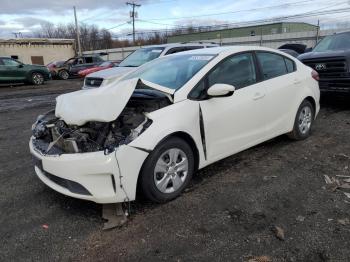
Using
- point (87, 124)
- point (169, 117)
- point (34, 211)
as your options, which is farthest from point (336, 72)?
point (34, 211)

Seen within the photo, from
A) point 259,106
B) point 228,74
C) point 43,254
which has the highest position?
point 228,74

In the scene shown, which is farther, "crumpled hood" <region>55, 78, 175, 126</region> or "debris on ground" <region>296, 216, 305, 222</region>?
"crumpled hood" <region>55, 78, 175, 126</region>

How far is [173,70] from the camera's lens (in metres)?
4.77

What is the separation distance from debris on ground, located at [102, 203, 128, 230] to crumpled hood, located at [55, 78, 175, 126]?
3.10 ft

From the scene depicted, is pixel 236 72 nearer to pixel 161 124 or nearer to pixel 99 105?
pixel 161 124

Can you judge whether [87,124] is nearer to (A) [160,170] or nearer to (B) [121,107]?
(B) [121,107]

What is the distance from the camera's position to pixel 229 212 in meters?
3.70

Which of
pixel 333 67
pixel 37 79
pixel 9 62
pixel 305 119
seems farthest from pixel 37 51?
pixel 305 119

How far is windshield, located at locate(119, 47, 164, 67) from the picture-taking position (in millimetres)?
10367

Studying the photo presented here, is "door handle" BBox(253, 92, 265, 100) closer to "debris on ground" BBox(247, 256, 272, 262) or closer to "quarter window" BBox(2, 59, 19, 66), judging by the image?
"debris on ground" BBox(247, 256, 272, 262)

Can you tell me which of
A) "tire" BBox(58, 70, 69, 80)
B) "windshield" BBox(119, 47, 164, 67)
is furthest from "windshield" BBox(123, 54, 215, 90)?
"tire" BBox(58, 70, 69, 80)

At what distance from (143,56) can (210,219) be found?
784 cm

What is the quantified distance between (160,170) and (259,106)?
1.90 meters

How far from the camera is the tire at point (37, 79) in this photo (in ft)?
64.5
